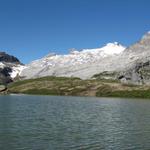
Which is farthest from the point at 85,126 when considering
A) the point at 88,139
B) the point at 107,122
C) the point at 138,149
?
the point at 138,149

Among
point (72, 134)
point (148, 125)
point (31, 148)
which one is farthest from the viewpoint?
point (148, 125)

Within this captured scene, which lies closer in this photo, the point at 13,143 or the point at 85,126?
the point at 13,143

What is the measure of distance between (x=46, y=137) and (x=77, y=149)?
41.0 feet

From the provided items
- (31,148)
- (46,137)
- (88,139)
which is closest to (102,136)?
(88,139)

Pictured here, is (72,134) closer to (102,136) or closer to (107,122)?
(102,136)

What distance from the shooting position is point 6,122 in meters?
97.6

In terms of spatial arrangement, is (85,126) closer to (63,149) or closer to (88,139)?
(88,139)

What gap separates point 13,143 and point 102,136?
20368 mm

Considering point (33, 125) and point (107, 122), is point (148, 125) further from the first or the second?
point (33, 125)

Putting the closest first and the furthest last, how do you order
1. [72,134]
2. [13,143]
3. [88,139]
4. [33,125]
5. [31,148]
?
1. [31,148]
2. [13,143]
3. [88,139]
4. [72,134]
5. [33,125]

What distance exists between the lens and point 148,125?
100 meters

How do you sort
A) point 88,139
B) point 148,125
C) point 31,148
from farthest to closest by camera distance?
1. point 148,125
2. point 88,139
3. point 31,148

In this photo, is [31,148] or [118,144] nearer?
[31,148]

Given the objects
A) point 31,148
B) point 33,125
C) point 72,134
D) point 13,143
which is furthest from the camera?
point 33,125
